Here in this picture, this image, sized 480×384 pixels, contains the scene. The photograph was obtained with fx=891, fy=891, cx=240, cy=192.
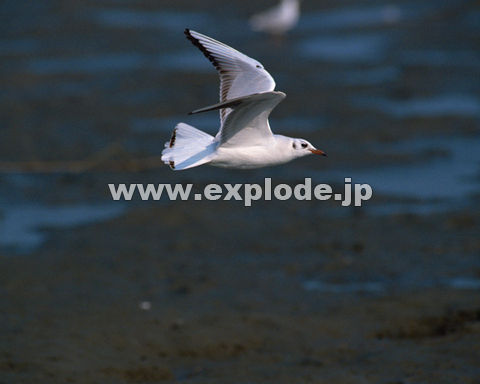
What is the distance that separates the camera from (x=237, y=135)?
570 cm

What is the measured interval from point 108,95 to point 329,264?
673 centimetres

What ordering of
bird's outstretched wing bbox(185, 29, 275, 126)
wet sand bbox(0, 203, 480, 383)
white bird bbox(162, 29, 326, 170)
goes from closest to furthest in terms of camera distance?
white bird bbox(162, 29, 326, 170)
bird's outstretched wing bbox(185, 29, 275, 126)
wet sand bbox(0, 203, 480, 383)

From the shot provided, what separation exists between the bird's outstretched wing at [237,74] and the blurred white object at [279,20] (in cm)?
1293

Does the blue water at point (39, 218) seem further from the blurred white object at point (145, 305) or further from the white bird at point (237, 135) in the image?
the white bird at point (237, 135)

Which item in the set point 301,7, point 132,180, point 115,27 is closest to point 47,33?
point 115,27

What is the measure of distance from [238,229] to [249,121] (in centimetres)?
487

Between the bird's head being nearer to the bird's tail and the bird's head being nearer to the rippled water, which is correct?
the bird's tail

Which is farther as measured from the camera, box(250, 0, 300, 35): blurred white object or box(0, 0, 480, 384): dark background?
box(250, 0, 300, 35): blurred white object

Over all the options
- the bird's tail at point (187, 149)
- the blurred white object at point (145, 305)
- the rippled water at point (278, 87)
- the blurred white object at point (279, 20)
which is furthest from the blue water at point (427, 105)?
the bird's tail at point (187, 149)

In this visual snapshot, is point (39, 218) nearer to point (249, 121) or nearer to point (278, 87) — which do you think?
point (249, 121)

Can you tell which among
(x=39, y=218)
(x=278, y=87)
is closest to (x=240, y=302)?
(x=39, y=218)

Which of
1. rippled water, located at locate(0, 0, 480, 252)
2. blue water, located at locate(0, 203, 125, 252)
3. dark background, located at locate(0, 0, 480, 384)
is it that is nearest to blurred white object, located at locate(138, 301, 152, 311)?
dark background, located at locate(0, 0, 480, 384)

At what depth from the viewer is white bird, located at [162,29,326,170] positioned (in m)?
5.54

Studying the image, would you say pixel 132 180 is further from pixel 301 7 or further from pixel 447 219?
pixel 301 7
